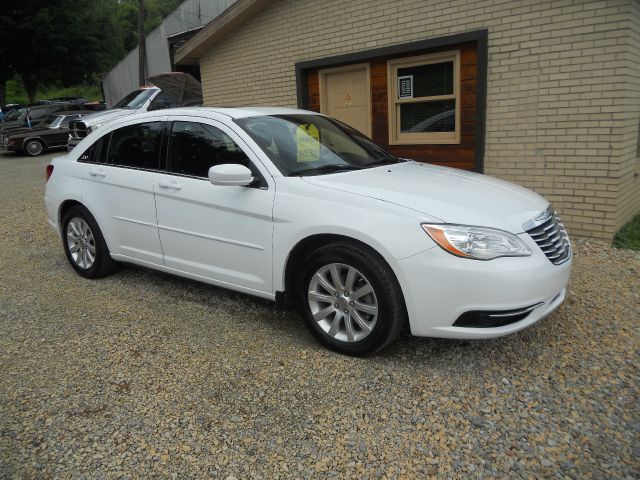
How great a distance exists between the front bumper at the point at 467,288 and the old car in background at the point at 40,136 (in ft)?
59.6

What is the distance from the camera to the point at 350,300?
3377 millimetres

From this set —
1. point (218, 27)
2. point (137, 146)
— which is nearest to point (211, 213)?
point (137, 146)

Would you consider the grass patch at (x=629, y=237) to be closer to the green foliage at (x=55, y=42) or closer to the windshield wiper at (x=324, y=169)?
the windshield wiper at (x=324, y=169)

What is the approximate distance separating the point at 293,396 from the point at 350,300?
689 millimetres

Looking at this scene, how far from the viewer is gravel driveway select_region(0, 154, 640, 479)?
8.40 ft

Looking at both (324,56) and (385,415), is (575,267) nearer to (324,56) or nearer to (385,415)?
(385,415)

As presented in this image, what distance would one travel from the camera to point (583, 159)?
19.9ft

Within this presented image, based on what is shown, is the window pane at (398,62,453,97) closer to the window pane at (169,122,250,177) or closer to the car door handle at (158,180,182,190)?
the window pane at (169,122,250,177)

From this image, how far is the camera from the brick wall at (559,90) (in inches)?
227

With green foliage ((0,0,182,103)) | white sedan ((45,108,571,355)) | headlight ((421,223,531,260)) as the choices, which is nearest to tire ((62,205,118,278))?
white sedan ((45,108,571,355))

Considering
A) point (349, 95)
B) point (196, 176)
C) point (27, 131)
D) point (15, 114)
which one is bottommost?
point (27, 131)

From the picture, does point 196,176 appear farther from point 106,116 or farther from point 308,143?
point 106,116

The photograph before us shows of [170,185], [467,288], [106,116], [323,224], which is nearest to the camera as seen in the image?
[467,288]

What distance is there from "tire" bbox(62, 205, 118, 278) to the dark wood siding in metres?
4.39
